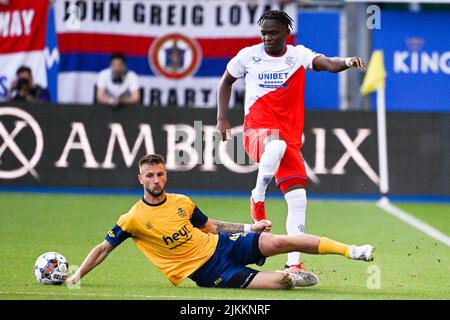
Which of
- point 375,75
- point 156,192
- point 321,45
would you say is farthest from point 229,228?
point 321,45

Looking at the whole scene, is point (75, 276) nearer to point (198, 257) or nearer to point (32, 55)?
point (198, 257)

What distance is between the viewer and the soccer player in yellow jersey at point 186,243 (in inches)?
412

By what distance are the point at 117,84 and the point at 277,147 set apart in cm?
938

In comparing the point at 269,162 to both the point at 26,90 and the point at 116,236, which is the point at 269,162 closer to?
the point at 116,236

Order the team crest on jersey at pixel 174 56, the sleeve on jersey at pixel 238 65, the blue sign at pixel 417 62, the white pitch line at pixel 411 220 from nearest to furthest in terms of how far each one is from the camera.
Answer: the sleeve on jersey at pixel 238 65
the white pitch line at pixel 411 220
the team crest on jersey at pixel 174 56
the blue sign at pixel 417 62

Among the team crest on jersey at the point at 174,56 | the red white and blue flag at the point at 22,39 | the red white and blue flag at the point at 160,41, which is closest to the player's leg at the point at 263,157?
the red white and blue flag at the point at 160,41

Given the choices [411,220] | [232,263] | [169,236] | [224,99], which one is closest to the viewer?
[169,236]

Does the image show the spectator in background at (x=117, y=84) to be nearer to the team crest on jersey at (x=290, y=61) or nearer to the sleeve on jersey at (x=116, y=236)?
the team crest on jersey at (x=290, y=61)

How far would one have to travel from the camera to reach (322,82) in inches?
937

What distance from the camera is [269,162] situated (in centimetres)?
1138

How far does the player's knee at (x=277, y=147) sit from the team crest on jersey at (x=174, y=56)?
10.6 m
